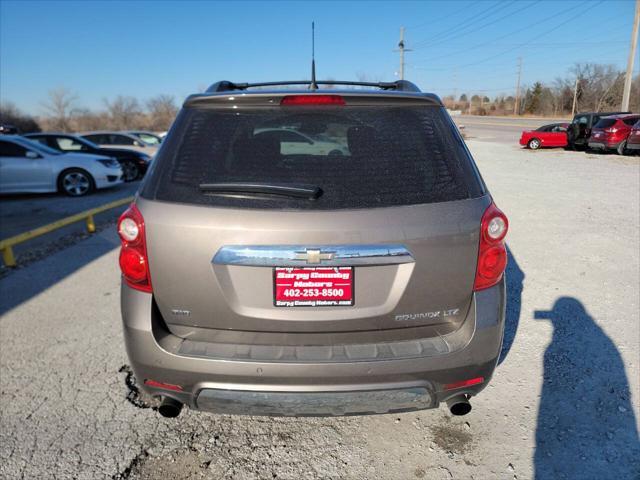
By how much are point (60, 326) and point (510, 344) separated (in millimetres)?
3880

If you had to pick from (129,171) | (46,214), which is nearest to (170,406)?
(46,214)

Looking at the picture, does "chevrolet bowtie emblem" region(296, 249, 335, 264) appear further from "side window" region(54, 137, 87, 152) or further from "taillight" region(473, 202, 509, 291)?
"side window" region(54, 137, 87, 152)

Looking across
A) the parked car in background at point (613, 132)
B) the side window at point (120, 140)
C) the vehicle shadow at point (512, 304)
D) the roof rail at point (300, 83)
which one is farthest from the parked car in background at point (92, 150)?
the parked car in background at point (613, 132)

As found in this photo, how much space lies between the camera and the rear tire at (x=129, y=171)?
13.9 m

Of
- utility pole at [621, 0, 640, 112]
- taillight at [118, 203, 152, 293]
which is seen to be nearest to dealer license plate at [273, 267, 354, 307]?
taillight at [118, 203, 152, 293]

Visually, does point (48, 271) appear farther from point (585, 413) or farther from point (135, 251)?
point (585, 413)

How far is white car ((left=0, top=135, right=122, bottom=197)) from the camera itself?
10.2 m

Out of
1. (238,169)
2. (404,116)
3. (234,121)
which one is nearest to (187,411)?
(238,169)

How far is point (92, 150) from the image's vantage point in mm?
13383

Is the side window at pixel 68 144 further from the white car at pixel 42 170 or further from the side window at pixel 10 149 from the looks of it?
the side window at pixel 10 149

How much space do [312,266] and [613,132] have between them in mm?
20685

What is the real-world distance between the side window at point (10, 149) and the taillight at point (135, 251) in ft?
35.5

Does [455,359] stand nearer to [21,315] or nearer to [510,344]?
[510,344]

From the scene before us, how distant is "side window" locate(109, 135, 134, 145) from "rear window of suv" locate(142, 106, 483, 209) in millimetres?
18585
